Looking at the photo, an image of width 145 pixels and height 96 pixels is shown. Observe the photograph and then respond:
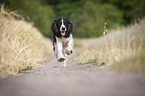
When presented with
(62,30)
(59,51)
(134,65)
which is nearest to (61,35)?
(62,30)

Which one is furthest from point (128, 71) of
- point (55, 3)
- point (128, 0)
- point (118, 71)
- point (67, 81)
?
point (128, 0)

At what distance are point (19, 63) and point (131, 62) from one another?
8.32ft

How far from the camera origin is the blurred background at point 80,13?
17723mm

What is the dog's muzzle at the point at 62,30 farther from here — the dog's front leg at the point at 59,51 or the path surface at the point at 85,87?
the path surface at the point at 85,87

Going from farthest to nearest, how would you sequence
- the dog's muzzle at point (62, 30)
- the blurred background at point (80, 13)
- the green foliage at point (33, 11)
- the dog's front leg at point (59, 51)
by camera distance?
1. the blurred background at point (80, 13)
2. the green foliage at point (33, 11)
3. the dog's front leg at point (59, 51)
4. the dog's muzzle at point (62, 30)

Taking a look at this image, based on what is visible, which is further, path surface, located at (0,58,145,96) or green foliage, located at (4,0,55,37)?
green foliage, located at (4,0,55,37)

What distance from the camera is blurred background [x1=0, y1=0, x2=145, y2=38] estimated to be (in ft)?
58.1

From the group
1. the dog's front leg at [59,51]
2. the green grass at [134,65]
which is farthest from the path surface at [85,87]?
the dog's front leg at [59,51]

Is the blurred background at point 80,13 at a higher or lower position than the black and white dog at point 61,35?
higher

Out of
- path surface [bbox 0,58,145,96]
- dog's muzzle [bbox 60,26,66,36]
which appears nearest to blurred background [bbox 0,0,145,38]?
dog's muzzle [bbox 60,26,66,36]

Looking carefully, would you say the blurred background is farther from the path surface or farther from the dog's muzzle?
the path surface

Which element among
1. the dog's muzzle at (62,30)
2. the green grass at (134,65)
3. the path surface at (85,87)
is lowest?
the path surface at (85,87)

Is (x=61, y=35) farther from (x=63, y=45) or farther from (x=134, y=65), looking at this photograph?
(x=134, y=65)

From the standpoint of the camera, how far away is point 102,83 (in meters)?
1.94
